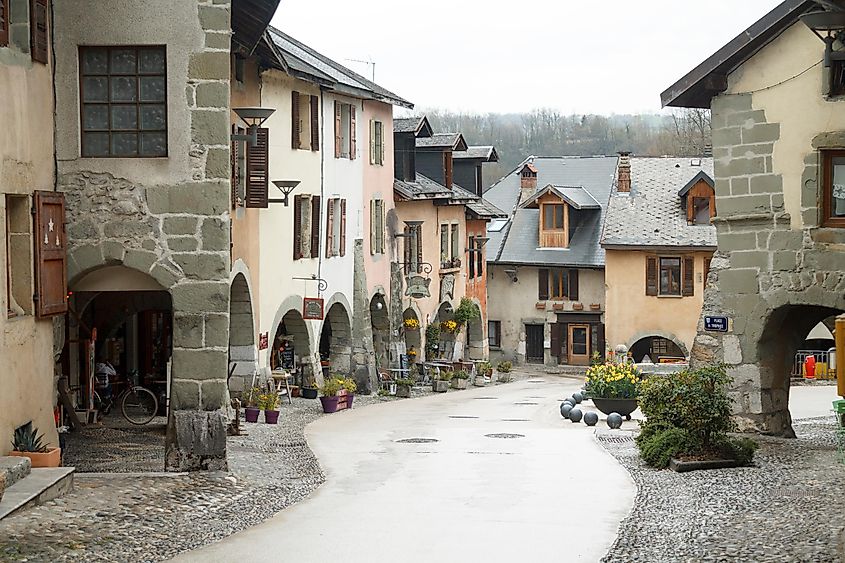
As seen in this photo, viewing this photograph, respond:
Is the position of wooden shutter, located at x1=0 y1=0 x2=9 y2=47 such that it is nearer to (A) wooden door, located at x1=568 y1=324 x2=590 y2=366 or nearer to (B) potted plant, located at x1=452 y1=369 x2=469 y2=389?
(B) potted plant, located at x1=452 y1=369 x2=469 y2=389

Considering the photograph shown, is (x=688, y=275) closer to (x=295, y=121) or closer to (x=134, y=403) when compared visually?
(x=295, y=121)

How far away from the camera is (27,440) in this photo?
12.9m

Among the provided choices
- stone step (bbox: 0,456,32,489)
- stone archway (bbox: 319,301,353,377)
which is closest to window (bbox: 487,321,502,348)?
stone archway (bbox: 319,301,353,377)

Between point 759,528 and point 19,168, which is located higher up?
point 19,168

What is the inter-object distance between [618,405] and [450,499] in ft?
32.5

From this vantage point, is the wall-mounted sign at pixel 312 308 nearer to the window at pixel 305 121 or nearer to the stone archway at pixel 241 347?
the window at pixel 305 121

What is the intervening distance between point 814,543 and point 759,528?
96 cm

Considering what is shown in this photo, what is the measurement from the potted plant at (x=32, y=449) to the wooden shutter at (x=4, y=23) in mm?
3737

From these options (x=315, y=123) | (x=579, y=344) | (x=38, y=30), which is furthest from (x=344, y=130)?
(x=579, y=344)

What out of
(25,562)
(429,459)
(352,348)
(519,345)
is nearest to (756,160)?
(429,459)

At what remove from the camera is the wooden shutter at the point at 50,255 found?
12.9m

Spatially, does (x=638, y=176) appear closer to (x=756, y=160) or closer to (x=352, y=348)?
(x=352, y=348)

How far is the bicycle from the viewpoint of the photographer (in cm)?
2011

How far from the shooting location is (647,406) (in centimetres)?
1554
